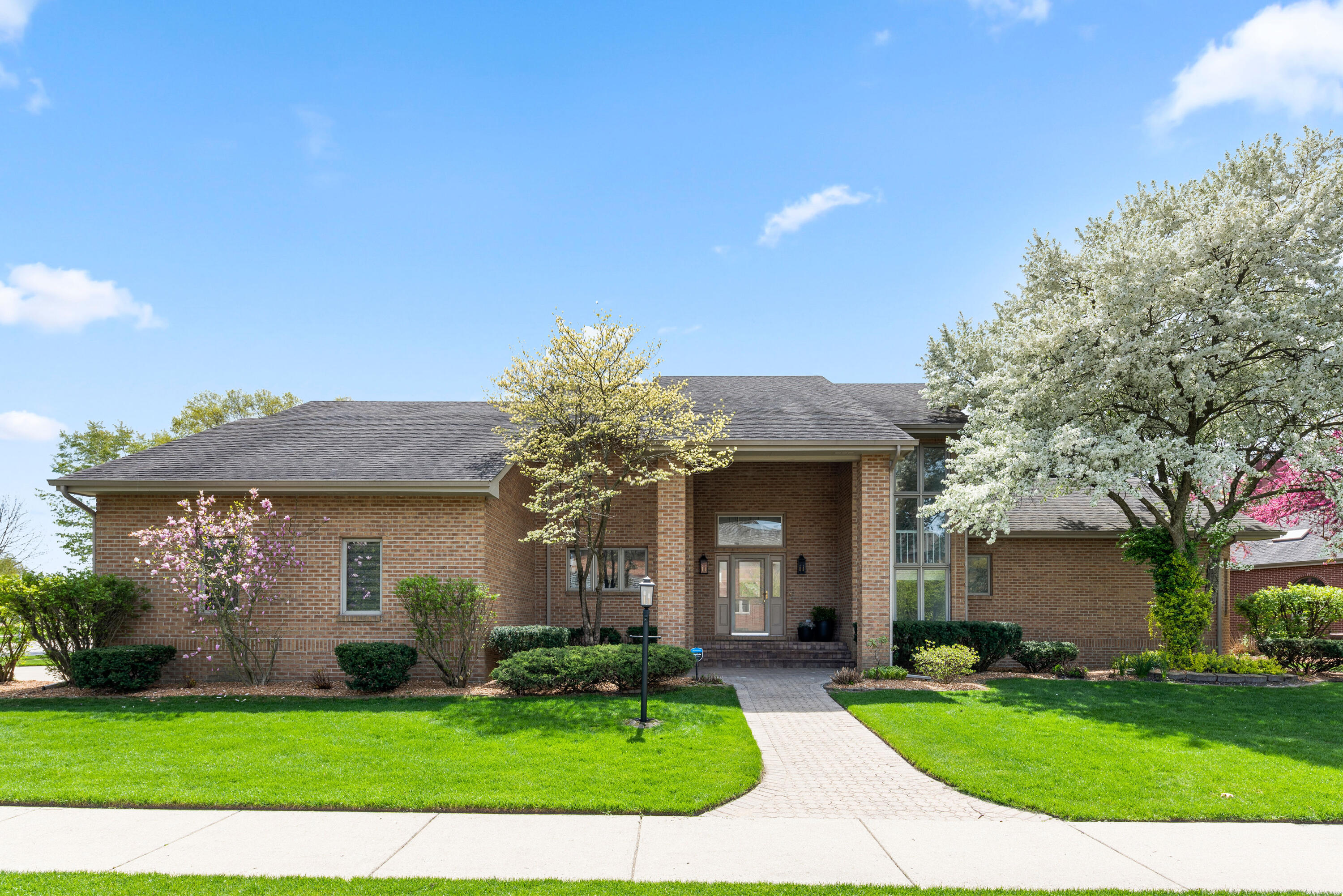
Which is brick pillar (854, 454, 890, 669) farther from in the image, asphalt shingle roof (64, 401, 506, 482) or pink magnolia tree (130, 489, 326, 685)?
pink magnolia tree (130, 489, 326, 685)

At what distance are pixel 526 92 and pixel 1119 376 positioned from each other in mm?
12096

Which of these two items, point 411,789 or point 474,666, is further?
point 474,666

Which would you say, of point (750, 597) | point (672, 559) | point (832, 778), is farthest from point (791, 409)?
point (832, 778)

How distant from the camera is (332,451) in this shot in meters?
15.7

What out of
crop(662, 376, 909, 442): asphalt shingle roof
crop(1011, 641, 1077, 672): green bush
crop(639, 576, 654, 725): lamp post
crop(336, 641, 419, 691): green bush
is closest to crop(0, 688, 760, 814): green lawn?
crop(639, 576, 654, 725): lamp post

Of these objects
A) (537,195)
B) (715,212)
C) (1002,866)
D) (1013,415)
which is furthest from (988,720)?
(537,195)

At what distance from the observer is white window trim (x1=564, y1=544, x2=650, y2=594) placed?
→ 19000 mm

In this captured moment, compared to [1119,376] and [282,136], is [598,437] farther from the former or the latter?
[1119,376]

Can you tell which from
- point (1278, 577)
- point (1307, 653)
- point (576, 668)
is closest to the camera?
point (576, 668)

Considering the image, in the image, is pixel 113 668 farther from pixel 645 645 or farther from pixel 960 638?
pixel 960 638

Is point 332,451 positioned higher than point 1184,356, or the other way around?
point 1184,356

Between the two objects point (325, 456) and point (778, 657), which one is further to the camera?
point (778, 657)

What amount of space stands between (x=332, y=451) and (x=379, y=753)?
8.25m

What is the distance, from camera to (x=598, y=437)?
14.9 metres
